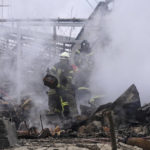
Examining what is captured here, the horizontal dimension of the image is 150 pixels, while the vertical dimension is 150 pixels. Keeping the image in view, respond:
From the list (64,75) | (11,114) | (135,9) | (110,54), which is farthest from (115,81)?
(11,114)

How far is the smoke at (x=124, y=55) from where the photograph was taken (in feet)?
21.4

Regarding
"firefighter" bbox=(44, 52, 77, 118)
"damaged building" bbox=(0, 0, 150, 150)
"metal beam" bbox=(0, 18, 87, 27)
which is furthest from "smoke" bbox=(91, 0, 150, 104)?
"metal beam" bbox=(0, 18, 87, 27)

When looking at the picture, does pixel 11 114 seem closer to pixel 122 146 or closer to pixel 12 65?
pixel 122 146

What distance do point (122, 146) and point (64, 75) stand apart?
3536 mm

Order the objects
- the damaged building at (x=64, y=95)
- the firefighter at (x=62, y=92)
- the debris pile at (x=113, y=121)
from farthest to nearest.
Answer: the firefighter at (x=62, y=92)
the debris pile at (x=113, y=121)
the damaged building at (x=64, y=95)

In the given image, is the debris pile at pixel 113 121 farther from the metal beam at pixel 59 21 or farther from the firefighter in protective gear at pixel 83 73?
the metal beam at pixel 59 21

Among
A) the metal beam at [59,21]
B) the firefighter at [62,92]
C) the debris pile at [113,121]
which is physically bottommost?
the debris pile at [113,121]

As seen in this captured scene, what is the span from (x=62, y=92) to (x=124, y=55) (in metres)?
2.60

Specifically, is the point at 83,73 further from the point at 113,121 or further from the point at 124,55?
the point at 113,121

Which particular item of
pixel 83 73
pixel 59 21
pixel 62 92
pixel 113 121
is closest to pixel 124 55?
pixel 83 73

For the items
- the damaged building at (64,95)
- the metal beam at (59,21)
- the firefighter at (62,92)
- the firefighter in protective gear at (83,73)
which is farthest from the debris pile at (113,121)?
the metal beam at (59,21)

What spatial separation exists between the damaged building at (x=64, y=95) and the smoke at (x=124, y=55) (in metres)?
0.06

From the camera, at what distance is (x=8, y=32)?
415 inches

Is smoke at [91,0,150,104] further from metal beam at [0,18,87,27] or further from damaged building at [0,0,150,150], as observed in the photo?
metal beam at [0,18,87,27]
